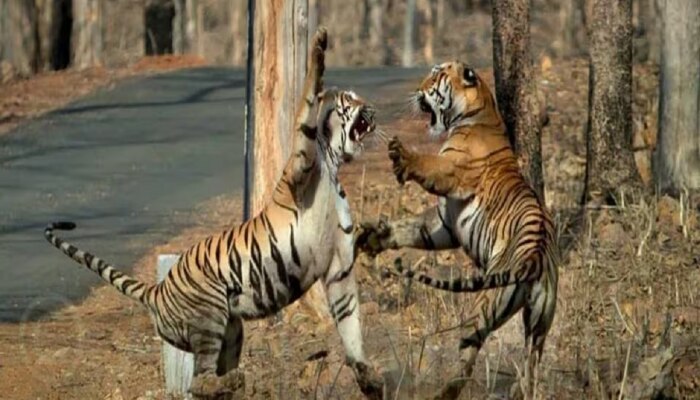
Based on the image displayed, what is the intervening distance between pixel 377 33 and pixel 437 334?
118ft

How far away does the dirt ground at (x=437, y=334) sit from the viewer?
346 inches

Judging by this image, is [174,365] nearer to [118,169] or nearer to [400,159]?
[400,159]

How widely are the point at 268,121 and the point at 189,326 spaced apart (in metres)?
2.60

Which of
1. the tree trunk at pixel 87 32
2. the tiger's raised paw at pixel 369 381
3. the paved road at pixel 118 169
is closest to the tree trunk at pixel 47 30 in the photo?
the tree trunk at pixel 87 32

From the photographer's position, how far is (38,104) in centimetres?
2338

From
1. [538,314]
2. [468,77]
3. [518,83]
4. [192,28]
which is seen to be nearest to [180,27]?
[192,28]

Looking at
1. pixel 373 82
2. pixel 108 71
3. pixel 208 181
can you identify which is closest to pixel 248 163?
pixel 208 181

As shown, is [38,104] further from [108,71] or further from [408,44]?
[408,44]

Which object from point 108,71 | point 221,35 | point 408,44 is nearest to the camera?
point 108,71

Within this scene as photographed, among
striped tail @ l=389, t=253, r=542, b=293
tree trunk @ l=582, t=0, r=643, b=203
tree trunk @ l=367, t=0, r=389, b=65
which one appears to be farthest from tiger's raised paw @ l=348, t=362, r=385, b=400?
tree trunk @ l=367, t=0, r=389, b=65

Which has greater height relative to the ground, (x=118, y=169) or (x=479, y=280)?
(x=479, y=280)

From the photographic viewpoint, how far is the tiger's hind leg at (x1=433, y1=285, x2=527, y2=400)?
8.47m

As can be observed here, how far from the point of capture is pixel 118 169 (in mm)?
18516

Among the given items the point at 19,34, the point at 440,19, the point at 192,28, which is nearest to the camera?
the point at 19,34
